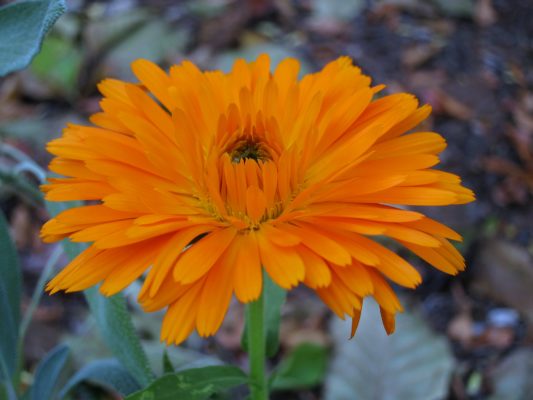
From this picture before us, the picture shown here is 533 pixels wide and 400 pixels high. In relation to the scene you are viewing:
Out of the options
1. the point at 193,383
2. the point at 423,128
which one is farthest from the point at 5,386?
the point at 423,128

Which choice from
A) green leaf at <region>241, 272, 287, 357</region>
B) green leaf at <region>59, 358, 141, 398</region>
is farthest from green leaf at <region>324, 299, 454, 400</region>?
green leaf at <region>59, 358, 141, 398</region>

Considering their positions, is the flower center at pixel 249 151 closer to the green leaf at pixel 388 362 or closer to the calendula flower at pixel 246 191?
the calendula flower at pixel 246 191

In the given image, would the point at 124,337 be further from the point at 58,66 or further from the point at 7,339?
the point at 58,66

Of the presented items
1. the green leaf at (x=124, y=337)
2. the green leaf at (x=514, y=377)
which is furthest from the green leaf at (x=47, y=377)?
the green leaf at (x=514, y=377)

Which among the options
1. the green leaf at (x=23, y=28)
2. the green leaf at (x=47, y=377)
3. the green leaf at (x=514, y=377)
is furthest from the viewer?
the green leaf at (x=514, y=377)

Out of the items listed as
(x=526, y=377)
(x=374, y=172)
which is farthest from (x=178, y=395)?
(x=526, y=377)

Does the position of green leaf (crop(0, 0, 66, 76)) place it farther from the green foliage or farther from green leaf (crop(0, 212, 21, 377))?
the green foliage
